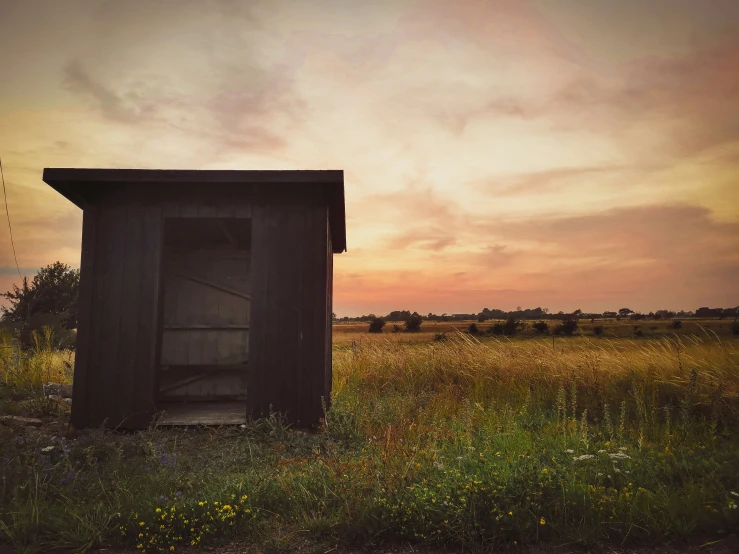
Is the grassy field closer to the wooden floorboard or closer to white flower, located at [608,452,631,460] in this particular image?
white flower, located at [608,452,631,460]

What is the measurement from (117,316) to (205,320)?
2.64m

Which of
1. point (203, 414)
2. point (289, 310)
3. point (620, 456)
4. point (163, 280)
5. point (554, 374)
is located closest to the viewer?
point (620, 456)

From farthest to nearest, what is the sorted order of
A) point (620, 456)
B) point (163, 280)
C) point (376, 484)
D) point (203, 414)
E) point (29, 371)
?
point (29, 371), point (203, 414), point (163, 280), point (620, 456), point (376, 484)

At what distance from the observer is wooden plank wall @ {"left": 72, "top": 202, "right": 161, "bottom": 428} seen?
6.88 meters

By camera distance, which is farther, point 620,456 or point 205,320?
point 205,320

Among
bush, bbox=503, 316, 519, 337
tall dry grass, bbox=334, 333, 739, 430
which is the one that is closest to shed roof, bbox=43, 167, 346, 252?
tall dry grass, bbox=334, 333, 739, 430

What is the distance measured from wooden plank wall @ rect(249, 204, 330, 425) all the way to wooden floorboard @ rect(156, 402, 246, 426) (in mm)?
701

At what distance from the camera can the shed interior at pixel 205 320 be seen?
9.39 m

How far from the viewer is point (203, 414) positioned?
783cm

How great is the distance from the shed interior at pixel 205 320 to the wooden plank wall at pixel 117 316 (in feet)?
6.48

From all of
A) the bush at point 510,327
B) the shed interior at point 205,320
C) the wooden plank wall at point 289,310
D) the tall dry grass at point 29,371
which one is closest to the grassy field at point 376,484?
the wooden plank wall at point 289,310

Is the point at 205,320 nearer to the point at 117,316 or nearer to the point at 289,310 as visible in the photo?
the point at 117,316

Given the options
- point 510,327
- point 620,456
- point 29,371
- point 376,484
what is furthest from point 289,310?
point 510,327

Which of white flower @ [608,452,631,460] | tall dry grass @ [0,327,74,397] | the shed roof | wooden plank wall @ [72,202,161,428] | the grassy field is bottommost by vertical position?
the grassy field
